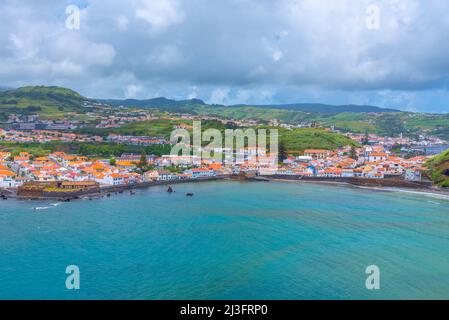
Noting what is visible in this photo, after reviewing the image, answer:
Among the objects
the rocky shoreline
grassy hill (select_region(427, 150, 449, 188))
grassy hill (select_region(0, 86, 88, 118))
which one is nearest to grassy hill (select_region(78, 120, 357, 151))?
the rocky shoreline

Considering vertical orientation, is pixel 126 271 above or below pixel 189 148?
below

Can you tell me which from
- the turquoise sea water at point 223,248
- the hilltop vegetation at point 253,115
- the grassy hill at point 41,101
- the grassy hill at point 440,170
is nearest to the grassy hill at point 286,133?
the hilltop vegetation at point 253,115
